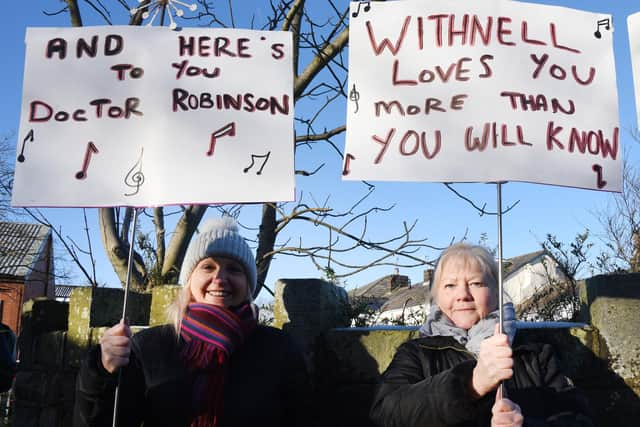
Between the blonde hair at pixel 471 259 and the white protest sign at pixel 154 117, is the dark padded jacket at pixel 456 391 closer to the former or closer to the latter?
the blonde hair at pixel 471 259

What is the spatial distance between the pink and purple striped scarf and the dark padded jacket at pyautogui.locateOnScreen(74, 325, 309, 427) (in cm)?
3

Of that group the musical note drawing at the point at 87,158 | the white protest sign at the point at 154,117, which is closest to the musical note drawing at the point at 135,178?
the white protest sign at the point at 154,117

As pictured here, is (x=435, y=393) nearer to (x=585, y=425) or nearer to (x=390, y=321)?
(x=585, y=425)

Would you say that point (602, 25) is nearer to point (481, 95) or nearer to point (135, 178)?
point (481, 95)

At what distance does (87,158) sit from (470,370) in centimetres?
147

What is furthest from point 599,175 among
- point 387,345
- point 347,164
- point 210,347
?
point 210,347

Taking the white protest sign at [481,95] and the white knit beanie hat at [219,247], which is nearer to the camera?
the white protest sign at [481,95]

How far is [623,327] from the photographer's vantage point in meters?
2.50

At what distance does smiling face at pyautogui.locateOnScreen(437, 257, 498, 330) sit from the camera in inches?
79.6

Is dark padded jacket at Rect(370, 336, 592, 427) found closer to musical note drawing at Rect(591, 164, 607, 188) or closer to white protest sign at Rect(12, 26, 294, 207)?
musical note drawing at Rect(591, 164, 607, 188)

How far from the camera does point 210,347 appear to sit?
78.0 inches

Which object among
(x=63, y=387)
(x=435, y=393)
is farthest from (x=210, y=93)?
(x=63, y=387)

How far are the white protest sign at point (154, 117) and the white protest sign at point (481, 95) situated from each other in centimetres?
32

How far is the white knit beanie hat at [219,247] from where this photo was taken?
2.14 m
